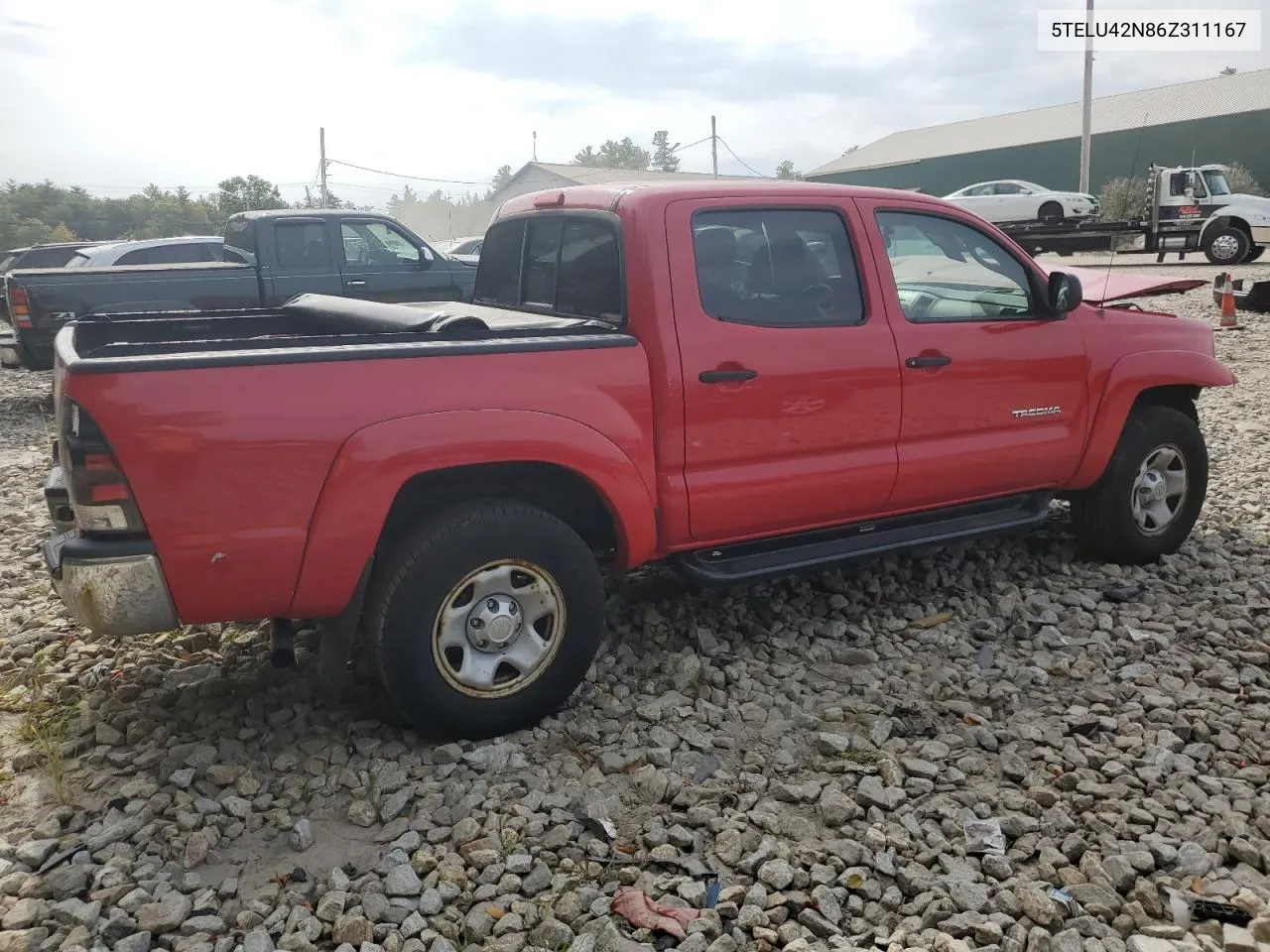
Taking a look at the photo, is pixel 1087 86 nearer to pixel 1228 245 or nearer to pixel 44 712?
pixel 1228 245

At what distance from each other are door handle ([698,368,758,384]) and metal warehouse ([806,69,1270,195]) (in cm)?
3682

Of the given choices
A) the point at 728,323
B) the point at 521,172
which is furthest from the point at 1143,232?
the point at 521,172

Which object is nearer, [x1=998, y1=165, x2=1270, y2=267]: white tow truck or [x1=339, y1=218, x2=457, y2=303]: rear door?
[x1=339, y1=218, x2=457, y2=303]: rear door

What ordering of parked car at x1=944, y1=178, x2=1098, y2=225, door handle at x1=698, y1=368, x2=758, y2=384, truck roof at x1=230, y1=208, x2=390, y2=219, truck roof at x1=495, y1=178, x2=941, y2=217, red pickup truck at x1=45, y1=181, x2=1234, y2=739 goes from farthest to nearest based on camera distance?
parked car at x1=944, y1=178, x2=1098, y2=225, truck roof at x1=230, y1=208, x2=390, y2=219, truck roof at x1=495, y1=178, x2=941, y2=217, door handle at x1=698, y1=368, x2=758, y2=384, red pickup truck at x1=45, y1=181, x2=1234, y2=739

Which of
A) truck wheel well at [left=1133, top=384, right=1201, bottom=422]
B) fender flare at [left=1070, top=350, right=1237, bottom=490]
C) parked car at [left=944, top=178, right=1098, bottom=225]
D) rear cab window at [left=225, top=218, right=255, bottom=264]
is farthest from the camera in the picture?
parked car at [left=944, top=178, right=1098, bottom=225]

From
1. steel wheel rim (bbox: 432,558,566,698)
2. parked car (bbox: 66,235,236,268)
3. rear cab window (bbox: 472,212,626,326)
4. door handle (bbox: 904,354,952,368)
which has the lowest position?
steel wheel rim (bbox: 432,558,566,698)

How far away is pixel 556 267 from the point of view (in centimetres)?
430

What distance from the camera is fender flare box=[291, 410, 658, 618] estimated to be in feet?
10.4

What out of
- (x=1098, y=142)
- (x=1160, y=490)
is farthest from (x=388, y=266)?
(x=1098, y=142)

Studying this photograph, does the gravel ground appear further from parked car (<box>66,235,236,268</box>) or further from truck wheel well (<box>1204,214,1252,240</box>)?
truck wheel well (<box>1204,214,1252,240</box>)

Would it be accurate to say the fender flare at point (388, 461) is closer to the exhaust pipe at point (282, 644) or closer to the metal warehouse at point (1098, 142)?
the exhaust pipe at point (282, 644)

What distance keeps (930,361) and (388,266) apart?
774 cm

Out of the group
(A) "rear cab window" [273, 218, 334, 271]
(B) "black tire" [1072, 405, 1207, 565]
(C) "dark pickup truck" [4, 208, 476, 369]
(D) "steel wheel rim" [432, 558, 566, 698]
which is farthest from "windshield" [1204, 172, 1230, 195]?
(D) "steel wheel rim" [432, 558, 566, 698]

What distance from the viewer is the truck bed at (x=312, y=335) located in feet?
10.0
